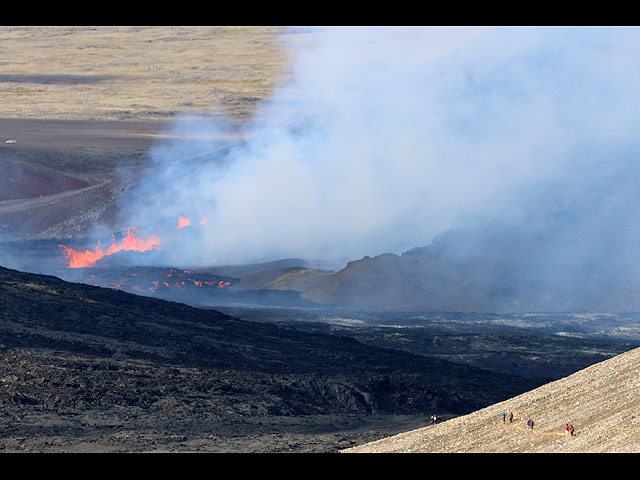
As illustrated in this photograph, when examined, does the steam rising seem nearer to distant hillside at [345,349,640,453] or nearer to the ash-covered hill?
the ash-covered hill

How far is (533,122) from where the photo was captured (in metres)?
77.4

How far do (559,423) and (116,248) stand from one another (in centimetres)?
5362

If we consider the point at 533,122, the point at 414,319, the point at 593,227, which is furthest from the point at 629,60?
the point at 414,319

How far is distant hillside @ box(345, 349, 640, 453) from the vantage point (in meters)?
25.2

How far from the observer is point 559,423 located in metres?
27.1

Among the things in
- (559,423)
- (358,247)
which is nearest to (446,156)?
(358,247)

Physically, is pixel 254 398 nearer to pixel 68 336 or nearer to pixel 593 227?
pixel 68 336

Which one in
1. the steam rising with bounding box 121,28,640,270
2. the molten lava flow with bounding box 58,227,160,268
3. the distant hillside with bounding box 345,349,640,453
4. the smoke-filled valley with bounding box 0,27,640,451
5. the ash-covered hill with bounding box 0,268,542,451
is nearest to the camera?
the distant hillside with bounding box 345,349,640,453

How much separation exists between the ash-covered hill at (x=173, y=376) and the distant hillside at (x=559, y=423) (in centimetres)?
587

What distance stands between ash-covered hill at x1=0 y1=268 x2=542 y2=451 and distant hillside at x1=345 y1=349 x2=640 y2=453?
587cm

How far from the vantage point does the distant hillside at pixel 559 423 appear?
82.8 feet

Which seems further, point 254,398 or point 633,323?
point 633,323

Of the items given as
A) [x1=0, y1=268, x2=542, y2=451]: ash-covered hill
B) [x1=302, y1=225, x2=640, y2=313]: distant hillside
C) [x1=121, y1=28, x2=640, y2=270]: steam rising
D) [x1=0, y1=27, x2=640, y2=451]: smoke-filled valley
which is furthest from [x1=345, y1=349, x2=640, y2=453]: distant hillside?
[x1=121, y1=28, x2=640, y2=270]: steam rising
